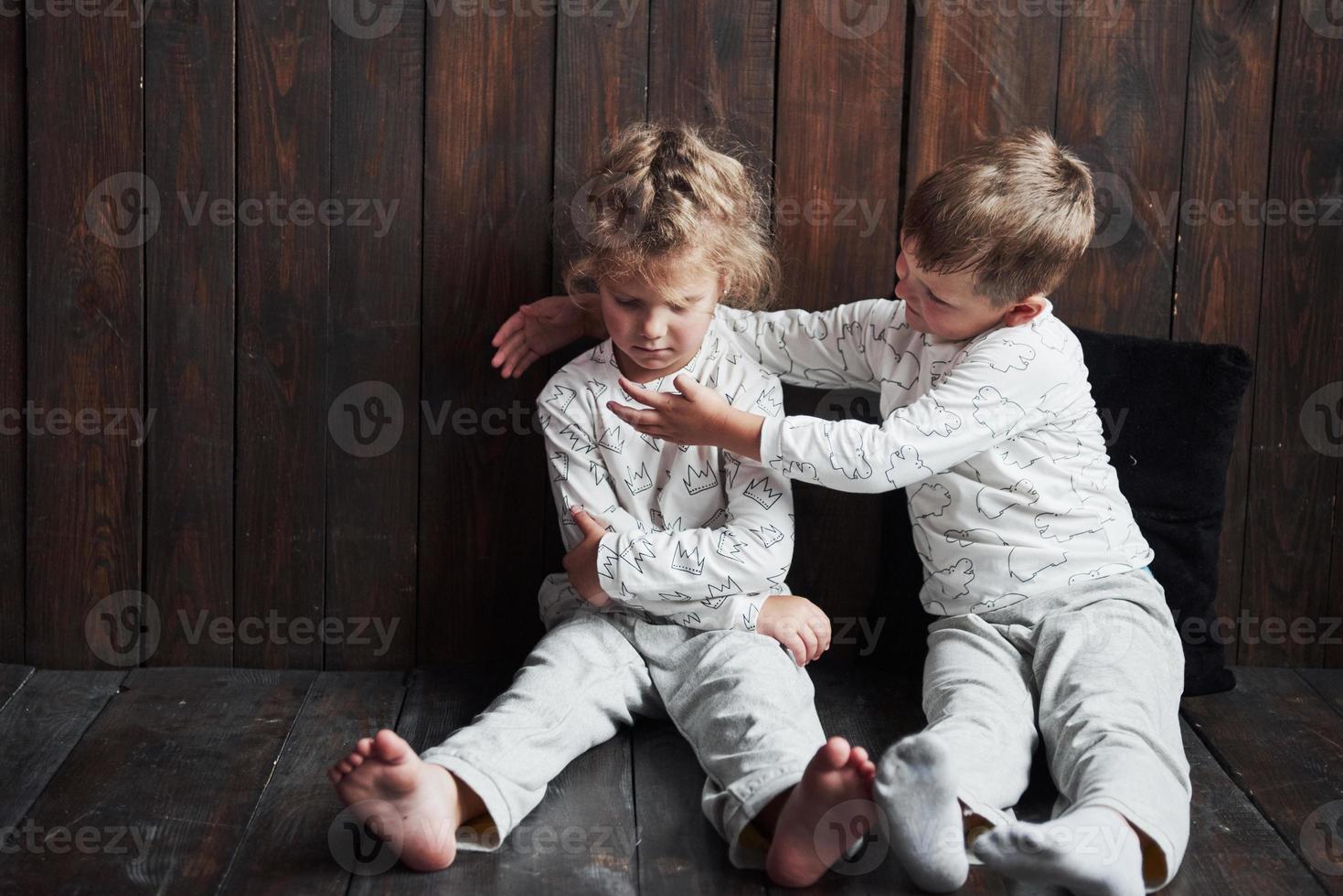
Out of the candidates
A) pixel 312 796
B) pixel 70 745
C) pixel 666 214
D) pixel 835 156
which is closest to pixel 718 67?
pixel 835 156

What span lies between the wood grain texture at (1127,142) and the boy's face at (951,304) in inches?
12.8

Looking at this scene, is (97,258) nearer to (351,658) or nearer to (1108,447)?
(351,658)

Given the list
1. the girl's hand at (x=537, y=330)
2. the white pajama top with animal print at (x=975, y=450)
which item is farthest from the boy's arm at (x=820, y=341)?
the girl's hand at (x=537, y=330)

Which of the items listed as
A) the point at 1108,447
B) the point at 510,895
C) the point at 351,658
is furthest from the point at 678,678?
the point at 1108,447

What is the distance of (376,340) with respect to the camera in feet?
6.50

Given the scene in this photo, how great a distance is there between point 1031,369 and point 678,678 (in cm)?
63

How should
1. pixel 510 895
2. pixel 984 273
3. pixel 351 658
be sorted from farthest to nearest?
pixel 351 658, pixel 984 273, pixel 510 895

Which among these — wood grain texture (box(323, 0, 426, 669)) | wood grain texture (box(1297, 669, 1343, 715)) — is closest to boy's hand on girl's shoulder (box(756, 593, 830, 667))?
wood grain texture (box(323, 0, 426, 669))

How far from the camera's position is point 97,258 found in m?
1.94

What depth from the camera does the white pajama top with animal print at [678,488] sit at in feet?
5.77

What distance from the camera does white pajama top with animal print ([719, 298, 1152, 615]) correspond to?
5.48ft

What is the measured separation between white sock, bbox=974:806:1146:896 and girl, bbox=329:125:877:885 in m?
0.25

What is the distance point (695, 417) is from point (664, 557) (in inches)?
7.8

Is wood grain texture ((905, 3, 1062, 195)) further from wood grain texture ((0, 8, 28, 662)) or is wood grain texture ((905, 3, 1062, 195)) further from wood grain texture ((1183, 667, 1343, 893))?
wood grain texture ((0, 8, 28, 662))
